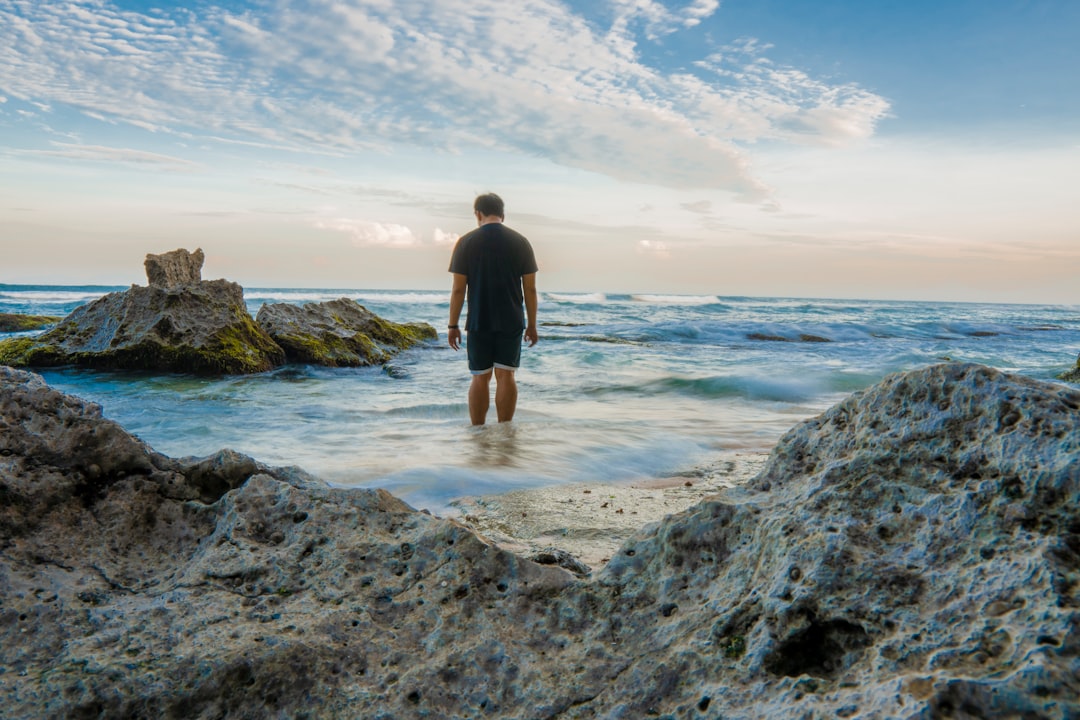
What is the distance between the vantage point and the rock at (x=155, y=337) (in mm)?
9375

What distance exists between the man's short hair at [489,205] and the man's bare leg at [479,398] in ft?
4.51

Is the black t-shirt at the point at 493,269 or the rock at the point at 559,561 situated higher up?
the black t-shirt at the point at 493,269

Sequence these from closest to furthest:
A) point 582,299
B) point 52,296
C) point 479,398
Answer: point 479,398
point 52,296
point 582,299

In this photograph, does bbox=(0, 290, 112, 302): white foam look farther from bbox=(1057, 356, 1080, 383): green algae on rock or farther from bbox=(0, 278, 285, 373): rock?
bbox=(1057, 356, 1080, 383): green algae on rock

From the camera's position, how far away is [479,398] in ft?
20.2

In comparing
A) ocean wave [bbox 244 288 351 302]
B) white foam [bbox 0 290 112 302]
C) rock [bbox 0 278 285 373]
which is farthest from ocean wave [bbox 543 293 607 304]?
rock [bbox 0 278 285 373]

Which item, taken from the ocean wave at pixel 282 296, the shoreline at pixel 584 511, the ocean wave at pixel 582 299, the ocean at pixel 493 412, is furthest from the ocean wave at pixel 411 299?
the shoreline at pixel 584 511

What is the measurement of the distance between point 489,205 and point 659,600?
4.70 metres

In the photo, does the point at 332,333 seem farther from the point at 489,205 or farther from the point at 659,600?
the point at 659,600

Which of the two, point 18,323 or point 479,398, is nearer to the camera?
point 479,398

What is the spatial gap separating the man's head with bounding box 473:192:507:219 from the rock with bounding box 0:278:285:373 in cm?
532

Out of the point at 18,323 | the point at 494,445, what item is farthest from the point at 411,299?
the point at 494,445

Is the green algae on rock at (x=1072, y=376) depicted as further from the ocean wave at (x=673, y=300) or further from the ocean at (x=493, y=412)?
the ocean wave at (x=673, y=300)

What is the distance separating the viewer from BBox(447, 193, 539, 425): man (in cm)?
583
